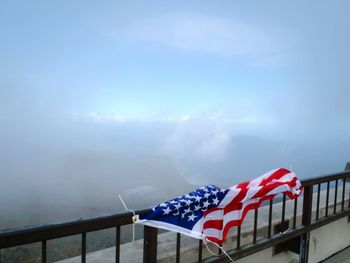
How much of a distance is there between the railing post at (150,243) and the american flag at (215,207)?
0.07 m

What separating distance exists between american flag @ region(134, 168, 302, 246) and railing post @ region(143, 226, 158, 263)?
69 millimetres

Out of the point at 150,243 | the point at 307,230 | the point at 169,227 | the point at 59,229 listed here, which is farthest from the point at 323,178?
the point at 59,229

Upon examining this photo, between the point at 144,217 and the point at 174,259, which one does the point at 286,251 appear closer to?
the point at 174,259

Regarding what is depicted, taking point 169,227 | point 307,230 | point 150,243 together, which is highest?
point 169,227

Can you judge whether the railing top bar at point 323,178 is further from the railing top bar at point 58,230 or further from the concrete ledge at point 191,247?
the railing top bar at point 58,230

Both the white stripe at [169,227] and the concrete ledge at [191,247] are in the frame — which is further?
the concrete ledge at [191,247]

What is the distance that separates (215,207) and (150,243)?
2.57 ft

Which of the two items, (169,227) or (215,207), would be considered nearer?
(169,227)

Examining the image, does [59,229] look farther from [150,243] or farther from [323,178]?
[323,178]

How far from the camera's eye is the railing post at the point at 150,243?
2.71 meters

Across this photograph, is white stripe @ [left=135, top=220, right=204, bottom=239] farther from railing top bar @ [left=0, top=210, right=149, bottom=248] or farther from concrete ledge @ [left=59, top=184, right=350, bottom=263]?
concrete ledge @ [left=59, top=184, right=350, bottom=263]

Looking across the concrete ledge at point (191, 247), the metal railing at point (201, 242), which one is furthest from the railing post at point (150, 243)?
the concrete ledge at point (191, 247)

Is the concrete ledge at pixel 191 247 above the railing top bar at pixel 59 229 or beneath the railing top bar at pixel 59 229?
beneath

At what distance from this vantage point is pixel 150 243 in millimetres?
2732
